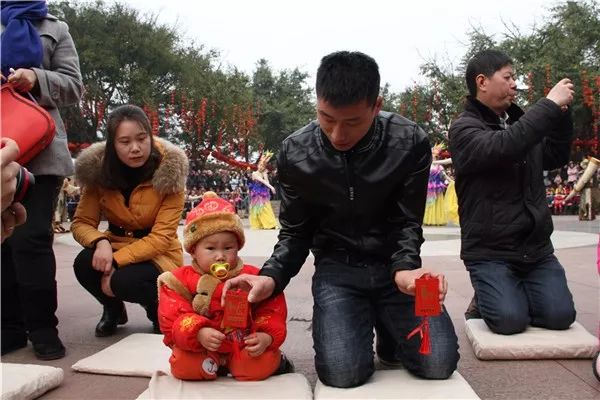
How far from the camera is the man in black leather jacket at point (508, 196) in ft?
8.91

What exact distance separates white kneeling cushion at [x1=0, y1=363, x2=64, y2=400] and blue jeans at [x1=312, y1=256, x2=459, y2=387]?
3.26 ft

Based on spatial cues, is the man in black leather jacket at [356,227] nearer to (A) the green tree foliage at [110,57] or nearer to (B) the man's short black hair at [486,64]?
(B) the man's short black hair at [486,64]

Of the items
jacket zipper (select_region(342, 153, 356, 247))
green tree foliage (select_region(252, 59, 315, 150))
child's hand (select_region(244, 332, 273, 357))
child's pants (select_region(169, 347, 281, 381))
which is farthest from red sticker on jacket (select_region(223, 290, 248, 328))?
green tree foliage (select_region(252, 59, 315, 150))

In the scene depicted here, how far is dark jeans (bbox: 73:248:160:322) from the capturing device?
288 cm

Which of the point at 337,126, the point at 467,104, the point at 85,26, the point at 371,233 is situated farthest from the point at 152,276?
the point at 85,26

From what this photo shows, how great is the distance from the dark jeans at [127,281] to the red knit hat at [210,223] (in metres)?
0.65

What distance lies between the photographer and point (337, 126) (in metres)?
2.07

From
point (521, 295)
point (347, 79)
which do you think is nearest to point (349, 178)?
point (347, 79)

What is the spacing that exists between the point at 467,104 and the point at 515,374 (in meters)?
1.46

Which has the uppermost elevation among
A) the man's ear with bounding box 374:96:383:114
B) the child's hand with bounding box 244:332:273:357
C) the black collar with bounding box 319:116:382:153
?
the man's ear with bounding box 374:96:383:114

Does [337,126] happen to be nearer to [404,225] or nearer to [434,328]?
[404,225]

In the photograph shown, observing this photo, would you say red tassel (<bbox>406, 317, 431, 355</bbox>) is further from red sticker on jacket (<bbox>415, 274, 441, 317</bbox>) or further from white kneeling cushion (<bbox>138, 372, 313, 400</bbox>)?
white kneeling cushion (<bbox>138, 372, 313, 400</bbox>)

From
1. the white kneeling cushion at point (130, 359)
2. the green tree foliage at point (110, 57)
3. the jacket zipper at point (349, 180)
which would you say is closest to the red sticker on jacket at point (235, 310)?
the white kneeling cushion at point (130, 359)

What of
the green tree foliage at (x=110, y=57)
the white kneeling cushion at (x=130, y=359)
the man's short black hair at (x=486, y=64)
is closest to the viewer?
the white kneeling cushion at (x=130, y=359)
